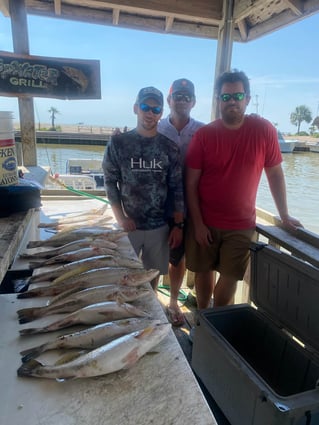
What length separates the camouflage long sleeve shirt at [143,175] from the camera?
2186mm

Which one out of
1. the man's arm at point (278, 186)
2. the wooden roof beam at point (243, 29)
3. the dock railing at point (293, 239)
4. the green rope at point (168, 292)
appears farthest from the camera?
the green rope at point (168, 292)

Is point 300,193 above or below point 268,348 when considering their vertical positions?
below

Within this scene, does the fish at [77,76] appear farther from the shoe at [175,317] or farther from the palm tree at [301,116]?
the palm tree at [301,116]

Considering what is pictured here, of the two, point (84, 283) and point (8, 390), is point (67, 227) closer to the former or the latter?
point (84, 283)

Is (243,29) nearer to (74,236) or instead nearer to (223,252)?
(223,252)

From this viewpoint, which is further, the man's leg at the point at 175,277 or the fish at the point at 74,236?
the man's leg at the point at 175,277

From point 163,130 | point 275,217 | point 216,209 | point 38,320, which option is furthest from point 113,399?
point 163,130

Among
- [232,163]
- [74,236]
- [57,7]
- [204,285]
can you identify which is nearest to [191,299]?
[204,285]

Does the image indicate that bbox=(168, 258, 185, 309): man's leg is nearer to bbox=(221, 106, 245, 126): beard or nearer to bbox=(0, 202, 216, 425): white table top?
bbox=(221, 106, 245, 126): beard

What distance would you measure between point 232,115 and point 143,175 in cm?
76

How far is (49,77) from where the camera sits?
2723 millimetres

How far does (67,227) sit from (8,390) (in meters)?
1.23

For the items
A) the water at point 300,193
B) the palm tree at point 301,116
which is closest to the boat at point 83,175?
the water at point 300,193

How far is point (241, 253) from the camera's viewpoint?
2.28 metres
